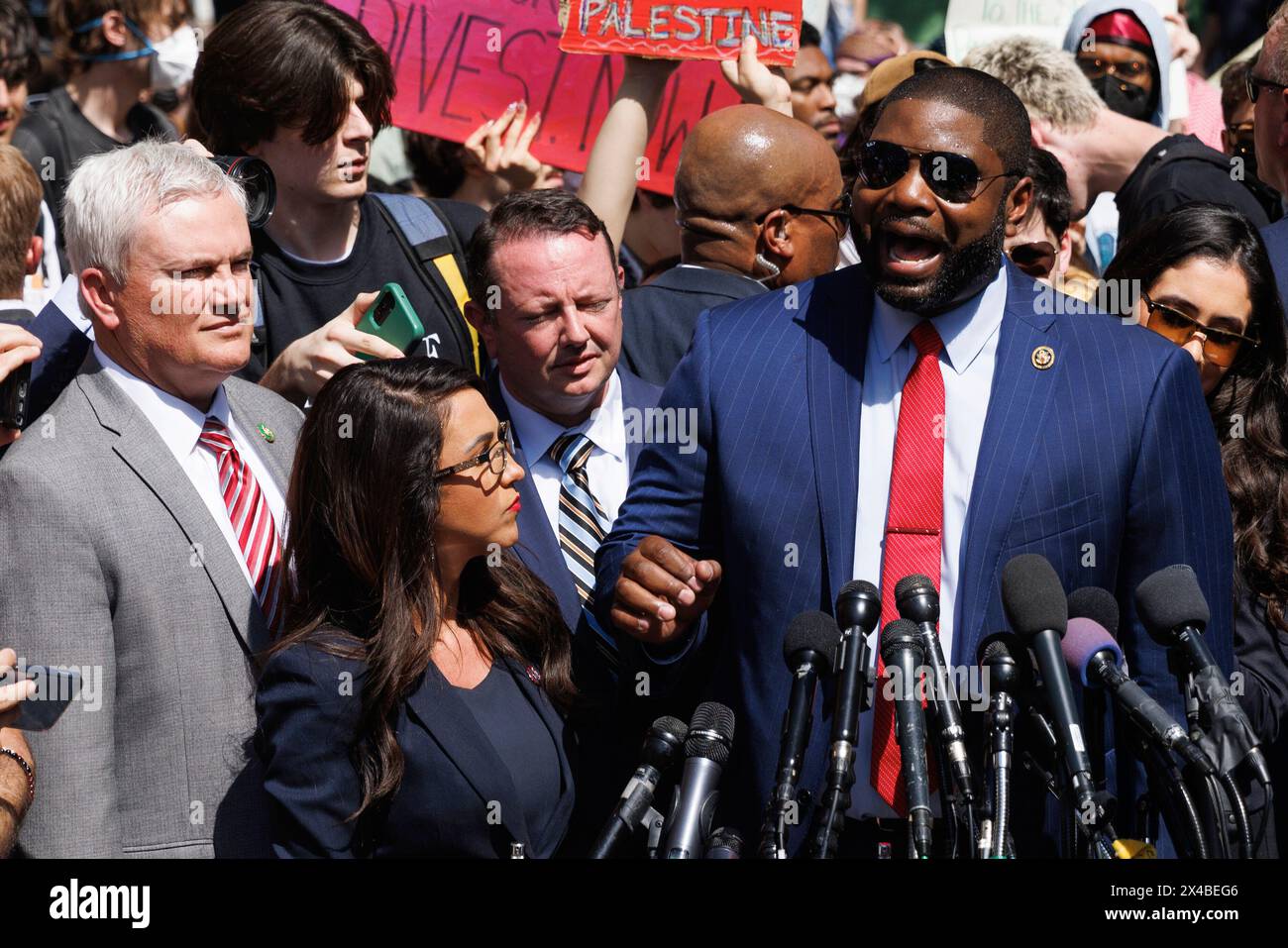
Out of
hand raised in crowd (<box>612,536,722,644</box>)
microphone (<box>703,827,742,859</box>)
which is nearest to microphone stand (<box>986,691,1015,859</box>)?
microphone (<box>703,827,742,859</box>)

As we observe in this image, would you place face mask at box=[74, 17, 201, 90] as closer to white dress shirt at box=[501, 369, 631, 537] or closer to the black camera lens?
the black camera lens

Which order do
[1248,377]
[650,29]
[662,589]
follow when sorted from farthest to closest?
[650,29] < [1248,377] < [662,589]

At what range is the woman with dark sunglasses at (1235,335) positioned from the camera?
4262 mm

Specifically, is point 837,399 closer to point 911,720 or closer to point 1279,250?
point 911,720

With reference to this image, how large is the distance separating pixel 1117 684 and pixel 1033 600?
7.2 inches

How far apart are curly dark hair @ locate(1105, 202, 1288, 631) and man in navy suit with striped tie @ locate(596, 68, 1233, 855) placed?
0.85 m

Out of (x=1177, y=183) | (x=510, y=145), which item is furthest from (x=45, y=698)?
(x=1177, y=183)

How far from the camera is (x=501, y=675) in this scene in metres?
3.68

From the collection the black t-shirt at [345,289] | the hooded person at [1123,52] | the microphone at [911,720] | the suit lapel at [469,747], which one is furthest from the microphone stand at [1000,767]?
the hooded person at [1123,52]

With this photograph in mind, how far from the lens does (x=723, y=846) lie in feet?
8.91

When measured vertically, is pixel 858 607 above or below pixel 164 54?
below

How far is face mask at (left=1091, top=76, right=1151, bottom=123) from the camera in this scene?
627 cm
